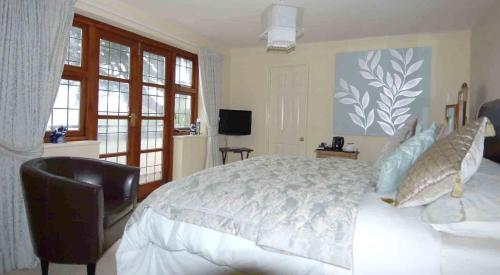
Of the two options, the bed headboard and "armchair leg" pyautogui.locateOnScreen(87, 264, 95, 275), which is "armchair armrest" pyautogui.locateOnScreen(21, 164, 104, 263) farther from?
the bed headboard

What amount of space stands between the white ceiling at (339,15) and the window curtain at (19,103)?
1316 millimetres

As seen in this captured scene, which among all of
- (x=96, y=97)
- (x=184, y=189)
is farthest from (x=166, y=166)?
(x=184, y=189)

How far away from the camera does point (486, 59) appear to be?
3414 millimetres

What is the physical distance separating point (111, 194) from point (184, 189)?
121cm

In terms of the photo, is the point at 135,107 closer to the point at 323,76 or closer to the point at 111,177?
the point at 111,177

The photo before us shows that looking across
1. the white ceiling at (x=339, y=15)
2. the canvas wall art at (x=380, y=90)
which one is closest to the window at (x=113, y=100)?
the white ceiling at (x=339, y=15)

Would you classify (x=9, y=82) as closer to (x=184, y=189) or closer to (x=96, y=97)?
(x=96, y=97)

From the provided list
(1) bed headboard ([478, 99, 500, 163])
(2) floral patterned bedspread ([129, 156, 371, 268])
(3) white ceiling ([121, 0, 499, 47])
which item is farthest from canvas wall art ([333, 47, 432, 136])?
(2) floral patterned bedspread ([129, 156, 371, 268])

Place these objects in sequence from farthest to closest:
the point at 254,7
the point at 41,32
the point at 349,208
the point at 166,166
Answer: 1. the point at 166,166
2. the point at 254,7
3. the point at 41,32
4. the point at 349,208

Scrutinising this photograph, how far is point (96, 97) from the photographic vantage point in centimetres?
363

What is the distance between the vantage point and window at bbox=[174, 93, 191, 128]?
16.2 feet

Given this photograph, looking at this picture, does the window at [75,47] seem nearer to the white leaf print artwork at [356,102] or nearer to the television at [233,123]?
the television at [233,123]

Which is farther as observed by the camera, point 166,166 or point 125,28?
point 166,166

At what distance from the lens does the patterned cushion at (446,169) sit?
135cm
